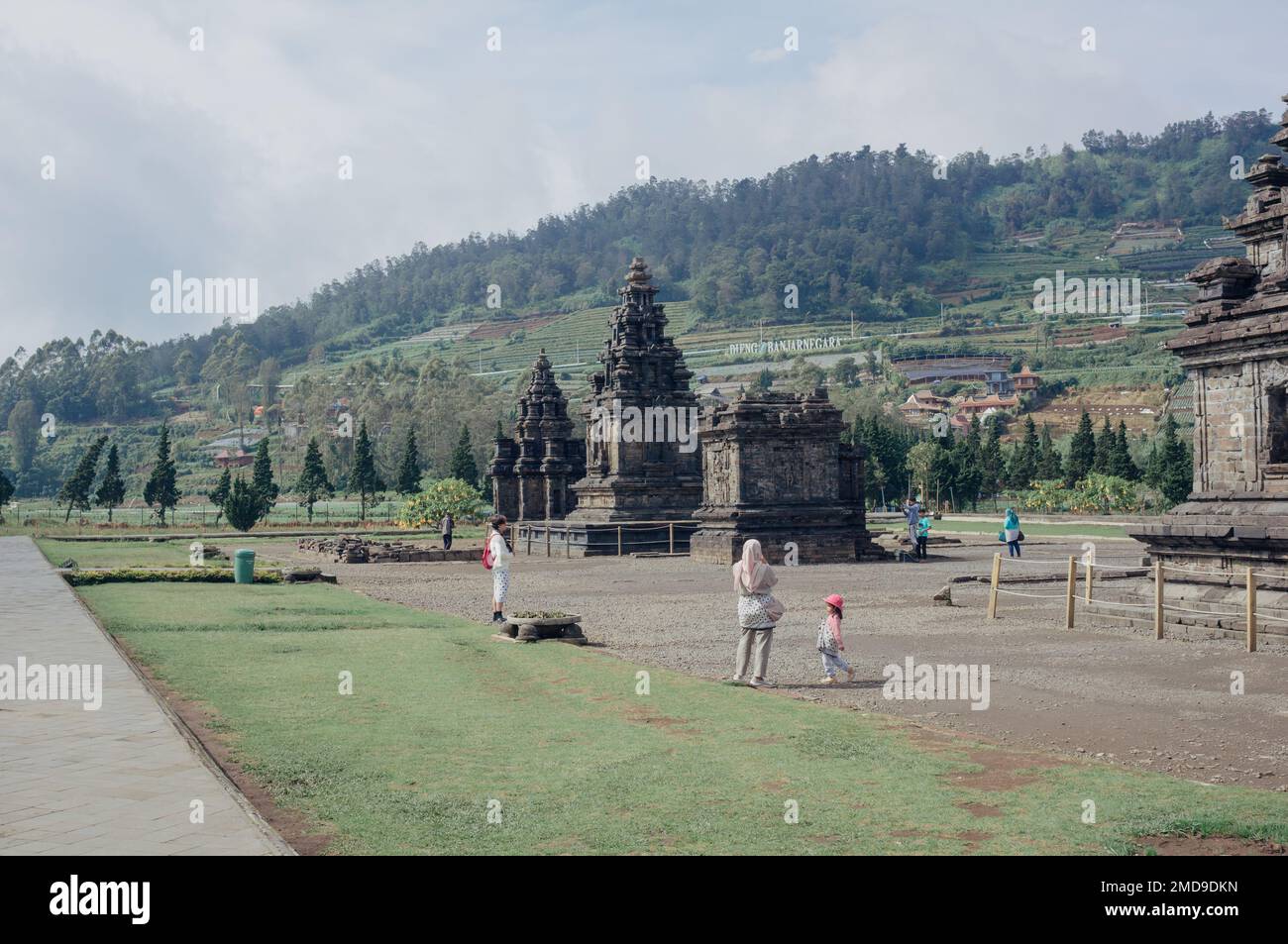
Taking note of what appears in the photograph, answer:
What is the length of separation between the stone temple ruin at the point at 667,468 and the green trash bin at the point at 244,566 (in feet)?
46.5

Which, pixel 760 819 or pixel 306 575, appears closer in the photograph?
pixel 760 819

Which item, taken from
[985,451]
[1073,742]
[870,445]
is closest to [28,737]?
[1073,742]

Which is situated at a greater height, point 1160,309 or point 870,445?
point 1160,309

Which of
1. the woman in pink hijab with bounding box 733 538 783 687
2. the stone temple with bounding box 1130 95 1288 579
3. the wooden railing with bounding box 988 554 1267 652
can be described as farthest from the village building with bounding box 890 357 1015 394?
the woman in pink hijab with bounding box 733 538 783 687

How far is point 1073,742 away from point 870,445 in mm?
70322

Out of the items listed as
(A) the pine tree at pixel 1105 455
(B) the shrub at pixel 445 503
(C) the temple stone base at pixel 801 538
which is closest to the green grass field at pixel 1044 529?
(A) the pine tree at pixel 1105 455

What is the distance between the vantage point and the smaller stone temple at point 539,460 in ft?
191

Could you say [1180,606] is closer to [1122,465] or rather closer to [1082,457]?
[1122,465]

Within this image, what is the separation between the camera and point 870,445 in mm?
78750

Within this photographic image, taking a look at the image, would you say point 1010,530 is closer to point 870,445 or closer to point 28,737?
point 28,737

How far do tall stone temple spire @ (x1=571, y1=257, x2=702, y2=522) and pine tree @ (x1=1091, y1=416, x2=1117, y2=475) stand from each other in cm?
3613

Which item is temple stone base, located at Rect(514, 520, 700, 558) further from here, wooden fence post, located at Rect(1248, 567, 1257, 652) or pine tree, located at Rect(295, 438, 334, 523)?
pine tree, located at Rect(295, 438, 334, 523)

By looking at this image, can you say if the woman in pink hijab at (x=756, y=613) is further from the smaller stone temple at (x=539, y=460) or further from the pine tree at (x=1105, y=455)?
the pine tree at (x=1105, y=455)
